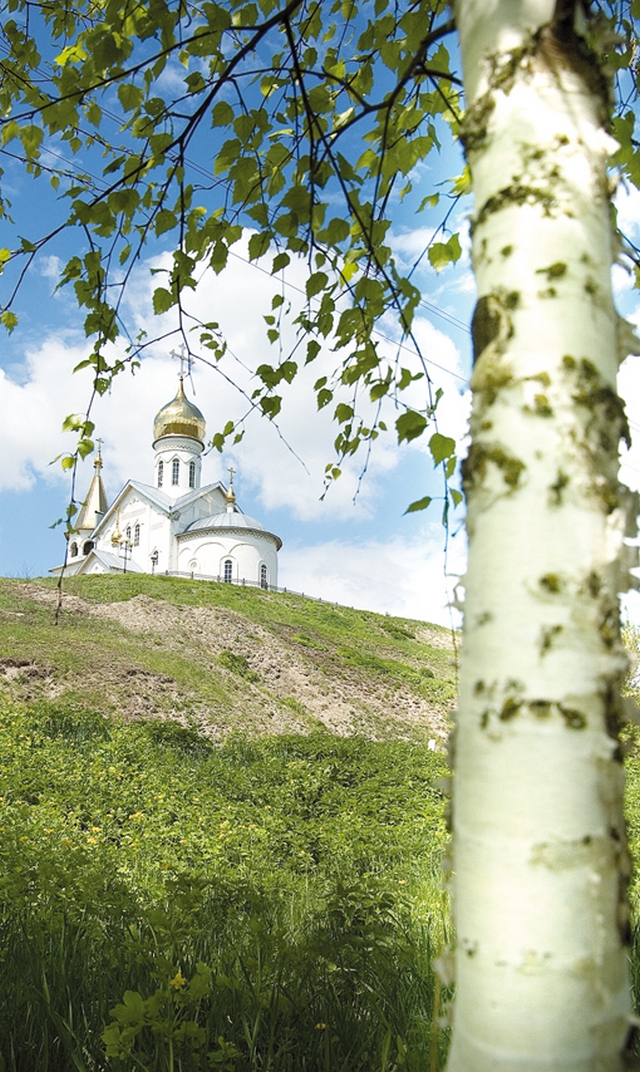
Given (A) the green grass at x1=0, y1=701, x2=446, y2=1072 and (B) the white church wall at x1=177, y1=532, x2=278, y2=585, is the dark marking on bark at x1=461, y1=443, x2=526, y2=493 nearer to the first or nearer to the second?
(A) the green grass at x1=0, y1=701, x2=446, y2=1072

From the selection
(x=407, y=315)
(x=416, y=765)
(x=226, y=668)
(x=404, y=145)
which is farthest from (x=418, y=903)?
(x=226, y=668)

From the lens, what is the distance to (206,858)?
568 centimetres

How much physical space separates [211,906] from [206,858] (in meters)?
1.98

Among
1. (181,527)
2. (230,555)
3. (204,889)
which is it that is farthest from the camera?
(181,527)

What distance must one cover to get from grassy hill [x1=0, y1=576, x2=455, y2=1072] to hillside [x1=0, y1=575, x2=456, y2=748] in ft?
0.30

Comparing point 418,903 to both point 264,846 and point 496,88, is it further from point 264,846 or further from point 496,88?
point 496,88

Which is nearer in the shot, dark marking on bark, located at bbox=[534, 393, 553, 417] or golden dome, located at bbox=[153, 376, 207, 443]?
dark marking on bark, located at bbox=[534, 393, 553, 417]

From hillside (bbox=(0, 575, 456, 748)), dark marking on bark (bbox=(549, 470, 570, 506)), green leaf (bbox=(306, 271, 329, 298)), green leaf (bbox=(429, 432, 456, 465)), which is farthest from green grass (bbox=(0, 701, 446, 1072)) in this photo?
hillside (bbox=(0, 575, 456, 748))

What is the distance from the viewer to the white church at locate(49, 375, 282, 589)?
3862 cm

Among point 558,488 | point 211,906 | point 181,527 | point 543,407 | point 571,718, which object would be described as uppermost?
point 181,527

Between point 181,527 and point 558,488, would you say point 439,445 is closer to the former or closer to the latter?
point 558,488

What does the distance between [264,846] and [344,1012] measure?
418 centimetres

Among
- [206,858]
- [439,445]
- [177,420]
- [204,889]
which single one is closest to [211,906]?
[204,889]

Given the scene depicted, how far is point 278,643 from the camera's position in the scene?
21.7 metres
